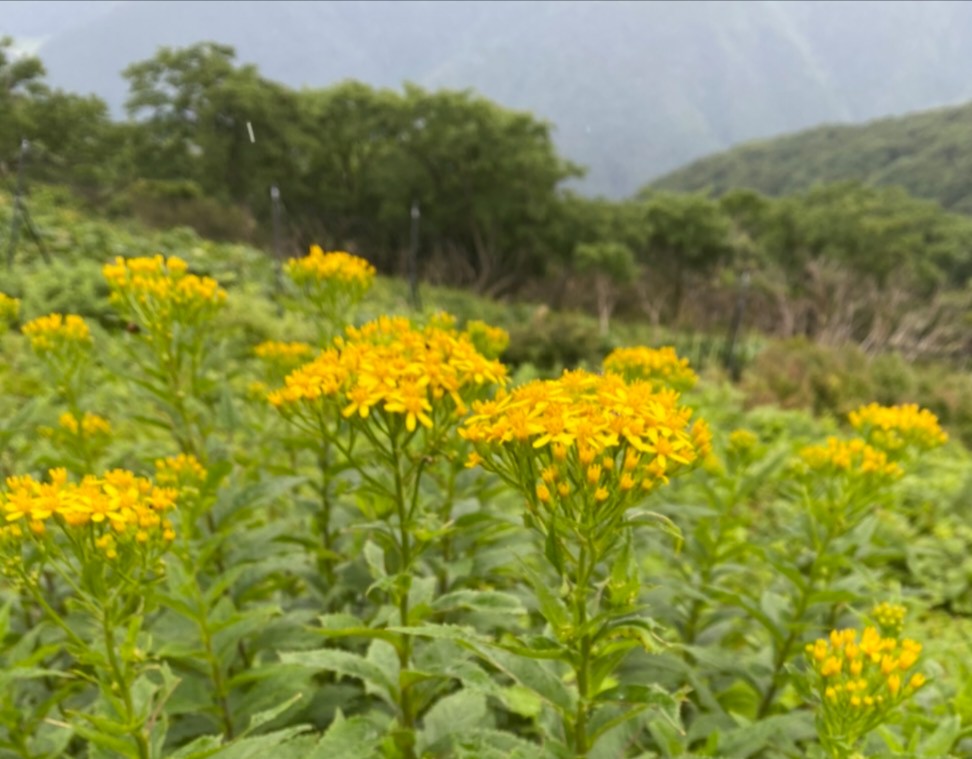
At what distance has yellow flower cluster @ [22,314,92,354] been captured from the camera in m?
2.52

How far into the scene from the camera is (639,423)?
1.31 metres

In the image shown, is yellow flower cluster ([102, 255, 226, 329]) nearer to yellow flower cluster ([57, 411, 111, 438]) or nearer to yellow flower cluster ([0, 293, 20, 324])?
yellow flower cluster ([57, 411, 111, 438])

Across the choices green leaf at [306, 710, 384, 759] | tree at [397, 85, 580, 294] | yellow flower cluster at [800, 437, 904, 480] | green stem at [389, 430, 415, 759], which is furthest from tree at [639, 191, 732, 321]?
green leaf at [306, 710, 384, 759]

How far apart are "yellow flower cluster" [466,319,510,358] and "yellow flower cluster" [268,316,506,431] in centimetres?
73

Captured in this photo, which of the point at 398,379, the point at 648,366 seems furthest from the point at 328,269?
the point at 648,366

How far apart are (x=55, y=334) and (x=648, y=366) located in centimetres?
245

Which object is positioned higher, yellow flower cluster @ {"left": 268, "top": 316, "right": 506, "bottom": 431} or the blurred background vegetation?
the blurred background vegetation

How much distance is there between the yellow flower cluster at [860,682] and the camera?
1454mm

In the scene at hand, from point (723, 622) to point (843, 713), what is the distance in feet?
4.83

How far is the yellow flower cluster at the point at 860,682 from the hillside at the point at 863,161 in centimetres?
6281

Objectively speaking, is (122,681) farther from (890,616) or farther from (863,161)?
(863,161)

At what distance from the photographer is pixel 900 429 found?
102 inches

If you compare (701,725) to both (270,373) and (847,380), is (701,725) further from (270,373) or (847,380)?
(847,380)

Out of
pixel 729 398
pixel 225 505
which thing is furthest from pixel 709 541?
pixel 729 398
